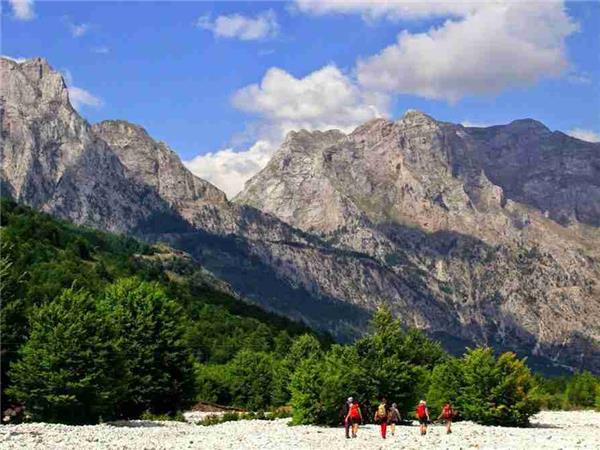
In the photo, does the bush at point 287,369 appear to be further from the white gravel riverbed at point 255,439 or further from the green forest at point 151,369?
the white gravel riverbed at point 255,439

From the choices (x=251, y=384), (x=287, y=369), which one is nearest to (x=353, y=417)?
(x=287, y=369)

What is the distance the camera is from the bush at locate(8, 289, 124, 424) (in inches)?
2029

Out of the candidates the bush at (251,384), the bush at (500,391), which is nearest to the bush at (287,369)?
the bush at (251,384)

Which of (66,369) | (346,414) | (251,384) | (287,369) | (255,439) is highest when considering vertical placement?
(66,369)

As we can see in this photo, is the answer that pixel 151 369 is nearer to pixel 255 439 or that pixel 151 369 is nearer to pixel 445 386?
pixel 255 439

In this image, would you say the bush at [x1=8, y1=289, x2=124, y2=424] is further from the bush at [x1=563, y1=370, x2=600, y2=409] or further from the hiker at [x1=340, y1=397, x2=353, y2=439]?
the bush at [x1=563, y1=370, x2=600, y2=409]

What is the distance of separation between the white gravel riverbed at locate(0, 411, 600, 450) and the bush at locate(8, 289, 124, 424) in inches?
117

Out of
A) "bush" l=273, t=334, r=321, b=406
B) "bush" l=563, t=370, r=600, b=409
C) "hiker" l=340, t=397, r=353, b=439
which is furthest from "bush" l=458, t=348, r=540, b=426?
"bush" l=563, t=370, r=600, b=409

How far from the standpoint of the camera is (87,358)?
5303cm

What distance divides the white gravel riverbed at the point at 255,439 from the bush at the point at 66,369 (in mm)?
2971

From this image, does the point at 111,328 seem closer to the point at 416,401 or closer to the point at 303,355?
the point at 416,401

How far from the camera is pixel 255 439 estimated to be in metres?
47.5

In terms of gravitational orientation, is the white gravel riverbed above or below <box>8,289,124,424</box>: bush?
below

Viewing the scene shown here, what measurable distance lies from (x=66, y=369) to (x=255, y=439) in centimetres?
1476
